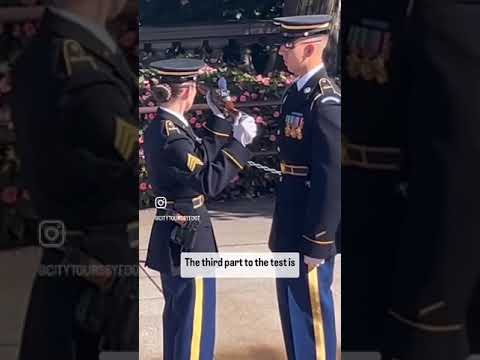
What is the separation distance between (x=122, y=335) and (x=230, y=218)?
706 millimetres

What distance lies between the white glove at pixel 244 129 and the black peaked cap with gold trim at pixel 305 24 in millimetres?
349

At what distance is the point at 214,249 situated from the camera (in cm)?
286

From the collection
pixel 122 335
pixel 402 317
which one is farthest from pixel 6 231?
pixel 402 317

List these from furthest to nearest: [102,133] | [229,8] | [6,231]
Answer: [6,231] < [102,133] < [229,8]

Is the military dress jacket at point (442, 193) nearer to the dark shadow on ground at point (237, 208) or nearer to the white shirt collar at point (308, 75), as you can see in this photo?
the white shirt collar at point (308, 75)

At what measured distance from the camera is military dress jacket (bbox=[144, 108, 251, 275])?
2814 mm

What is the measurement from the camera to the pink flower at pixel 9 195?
10.5 feet

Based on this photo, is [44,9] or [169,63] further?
[44,9]

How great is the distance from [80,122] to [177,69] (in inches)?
18.5

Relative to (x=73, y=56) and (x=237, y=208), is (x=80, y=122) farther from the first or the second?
(x=237, y=208)

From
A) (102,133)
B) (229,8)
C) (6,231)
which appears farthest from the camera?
(6,231)

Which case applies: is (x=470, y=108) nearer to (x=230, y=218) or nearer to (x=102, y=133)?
(x=230, y=218)

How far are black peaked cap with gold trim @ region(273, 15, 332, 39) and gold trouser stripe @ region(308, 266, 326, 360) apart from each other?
0.88 meters

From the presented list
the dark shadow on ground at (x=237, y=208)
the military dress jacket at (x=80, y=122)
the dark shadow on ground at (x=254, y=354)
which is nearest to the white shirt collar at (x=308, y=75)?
the dark shadow on ground at (x=237, y=208)
